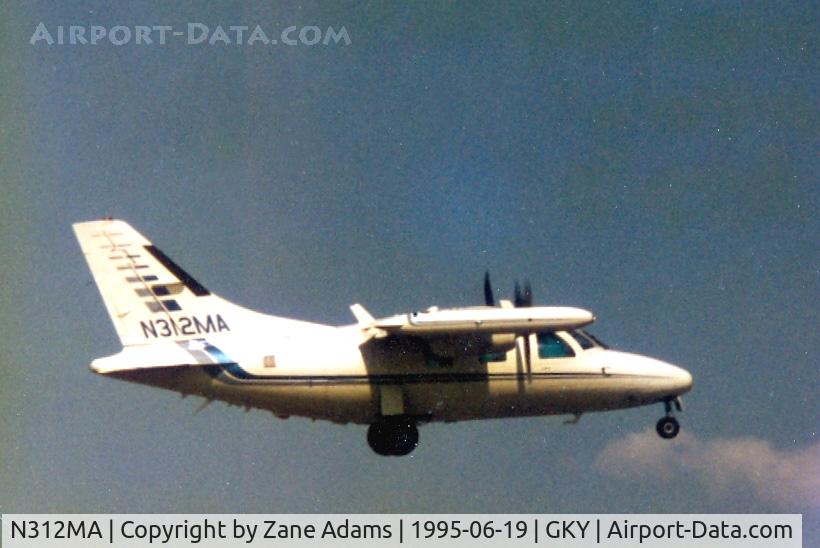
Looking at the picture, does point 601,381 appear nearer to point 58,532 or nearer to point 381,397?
point 381,397

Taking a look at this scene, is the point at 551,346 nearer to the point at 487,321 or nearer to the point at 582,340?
the point at 582,340

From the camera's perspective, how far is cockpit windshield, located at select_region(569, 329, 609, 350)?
36.9 m

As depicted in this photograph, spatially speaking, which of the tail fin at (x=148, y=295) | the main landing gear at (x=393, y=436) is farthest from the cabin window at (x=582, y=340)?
the tail fin at (x=148, y=295)

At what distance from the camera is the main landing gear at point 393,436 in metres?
36.2

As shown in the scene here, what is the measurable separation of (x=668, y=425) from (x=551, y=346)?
3.91 meters

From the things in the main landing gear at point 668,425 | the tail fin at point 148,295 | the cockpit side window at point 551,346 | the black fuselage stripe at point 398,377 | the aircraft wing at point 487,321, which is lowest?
the main landing gear at point 668,425

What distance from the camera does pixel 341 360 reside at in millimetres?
35562

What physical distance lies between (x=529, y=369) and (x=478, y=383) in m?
1.31

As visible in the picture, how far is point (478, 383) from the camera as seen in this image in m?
36.1

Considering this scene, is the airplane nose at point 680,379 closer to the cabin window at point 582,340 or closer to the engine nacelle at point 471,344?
the cabin window at point 582,340

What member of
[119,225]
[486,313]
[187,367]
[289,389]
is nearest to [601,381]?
[486,313]

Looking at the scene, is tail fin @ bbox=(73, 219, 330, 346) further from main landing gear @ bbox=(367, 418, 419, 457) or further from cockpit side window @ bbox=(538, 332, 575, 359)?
cockpit side window @ bbox=(538, 332, 575, 359)

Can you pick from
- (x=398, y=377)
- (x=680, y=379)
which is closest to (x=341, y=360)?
(x=398, y=377)

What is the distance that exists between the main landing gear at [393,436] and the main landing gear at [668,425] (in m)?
6.31
